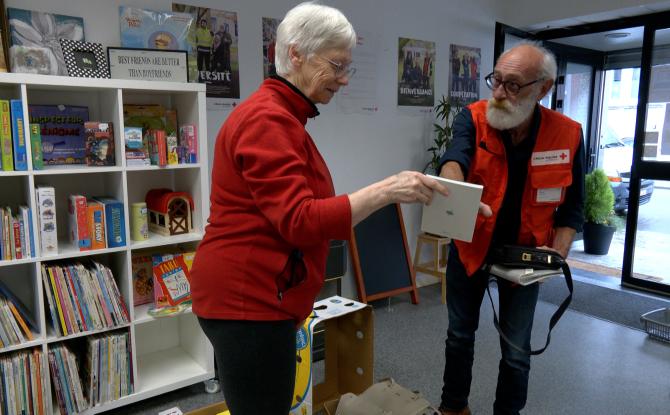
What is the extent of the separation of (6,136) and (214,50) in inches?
47.7

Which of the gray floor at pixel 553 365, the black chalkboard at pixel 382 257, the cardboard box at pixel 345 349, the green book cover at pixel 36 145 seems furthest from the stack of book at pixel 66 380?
the black chalkboard at pixel 382 257

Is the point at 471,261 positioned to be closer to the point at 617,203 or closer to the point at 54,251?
the point at 54,251

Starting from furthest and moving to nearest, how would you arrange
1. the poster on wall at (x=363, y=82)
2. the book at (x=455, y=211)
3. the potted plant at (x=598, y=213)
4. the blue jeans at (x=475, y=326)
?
the potted plant at (x=598, y=213) → the poster on wall at (x=363, y=82) → the blue jeans at (x=475, y=326) → the book at (x=455, y=211)

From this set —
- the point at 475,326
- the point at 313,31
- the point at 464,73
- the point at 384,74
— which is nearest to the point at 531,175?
the point at 475,326

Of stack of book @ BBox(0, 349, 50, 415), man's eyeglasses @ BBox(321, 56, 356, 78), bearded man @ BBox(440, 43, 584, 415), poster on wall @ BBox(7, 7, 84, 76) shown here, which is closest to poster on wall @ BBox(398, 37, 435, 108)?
bearded man @ BBox(440, 43, 584, 415)

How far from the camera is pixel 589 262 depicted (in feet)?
16.3

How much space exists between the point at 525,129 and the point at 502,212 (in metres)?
0.31

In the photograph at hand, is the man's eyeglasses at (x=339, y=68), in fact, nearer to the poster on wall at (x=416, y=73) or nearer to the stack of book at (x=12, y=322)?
the stack of book at (x=12, y=322)

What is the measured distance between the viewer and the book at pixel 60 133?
207 centimetres

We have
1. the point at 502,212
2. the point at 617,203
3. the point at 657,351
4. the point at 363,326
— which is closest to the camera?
the point at 502,212

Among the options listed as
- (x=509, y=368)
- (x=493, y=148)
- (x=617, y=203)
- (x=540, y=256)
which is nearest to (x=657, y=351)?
(x=509, y=368)

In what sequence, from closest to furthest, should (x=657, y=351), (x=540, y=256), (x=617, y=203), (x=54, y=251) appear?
1. (x=540, y=256)
2. (x=54, y=251)
3. (x=657, y=351)
4. (x=617, y=203)

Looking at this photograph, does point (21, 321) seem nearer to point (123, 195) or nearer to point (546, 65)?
point (123, 195)

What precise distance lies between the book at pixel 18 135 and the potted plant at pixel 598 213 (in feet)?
15.4
